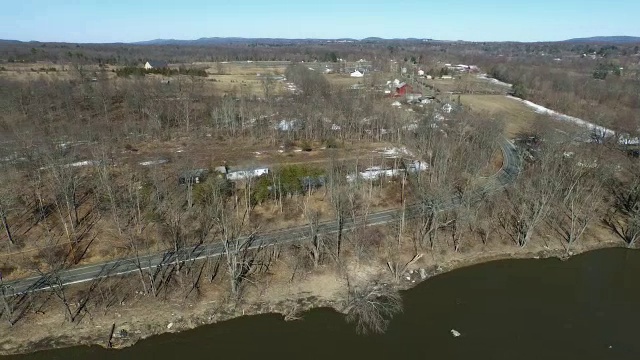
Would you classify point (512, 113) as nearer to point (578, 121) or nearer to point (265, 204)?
point (578, 121)

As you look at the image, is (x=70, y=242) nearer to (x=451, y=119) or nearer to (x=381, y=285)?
(x=381, y=285)

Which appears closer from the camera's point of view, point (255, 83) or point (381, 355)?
point (381, 355)

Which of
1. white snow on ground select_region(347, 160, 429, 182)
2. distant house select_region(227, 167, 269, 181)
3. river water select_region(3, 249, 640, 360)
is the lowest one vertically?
river water select_region(3, 249, 640, 360)

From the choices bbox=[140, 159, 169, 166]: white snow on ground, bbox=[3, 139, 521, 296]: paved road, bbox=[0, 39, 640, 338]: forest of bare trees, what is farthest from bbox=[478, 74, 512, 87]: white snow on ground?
bbox=[140, 159, 169, 166]: white snow on ground

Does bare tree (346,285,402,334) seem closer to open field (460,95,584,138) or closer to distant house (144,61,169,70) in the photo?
open field (460,95,584,138)

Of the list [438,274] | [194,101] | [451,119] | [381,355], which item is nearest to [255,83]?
[194,101]

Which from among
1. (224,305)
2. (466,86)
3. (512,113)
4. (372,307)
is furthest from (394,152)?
(466,86)
